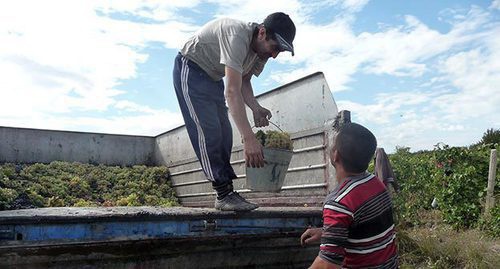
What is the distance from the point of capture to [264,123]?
3.70m

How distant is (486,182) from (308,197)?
5.38 m

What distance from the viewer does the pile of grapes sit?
11.5 ft

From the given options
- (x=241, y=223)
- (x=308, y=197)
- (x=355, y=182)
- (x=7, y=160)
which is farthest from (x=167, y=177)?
(x=355, y=182)

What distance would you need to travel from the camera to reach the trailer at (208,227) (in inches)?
88.5

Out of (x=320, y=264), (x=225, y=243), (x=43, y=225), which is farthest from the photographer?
(x=225, y=243)

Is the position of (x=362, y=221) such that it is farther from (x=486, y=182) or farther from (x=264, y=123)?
(x=486, y=182)

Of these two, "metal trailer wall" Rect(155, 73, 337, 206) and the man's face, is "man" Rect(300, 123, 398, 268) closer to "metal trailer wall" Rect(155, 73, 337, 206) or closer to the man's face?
the man's face

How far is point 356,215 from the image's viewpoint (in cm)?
186

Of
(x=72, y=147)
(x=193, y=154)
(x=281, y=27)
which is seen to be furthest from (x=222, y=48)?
(x=72, y=147)

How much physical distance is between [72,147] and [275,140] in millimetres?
8923

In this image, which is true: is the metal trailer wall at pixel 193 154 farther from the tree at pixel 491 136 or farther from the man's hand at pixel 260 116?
the tree at pixel 491 136

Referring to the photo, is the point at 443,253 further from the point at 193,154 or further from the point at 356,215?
the point at 193,154

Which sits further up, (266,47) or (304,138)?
(266,47)

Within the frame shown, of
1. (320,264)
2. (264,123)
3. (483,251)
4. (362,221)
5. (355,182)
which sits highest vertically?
(264,123)
